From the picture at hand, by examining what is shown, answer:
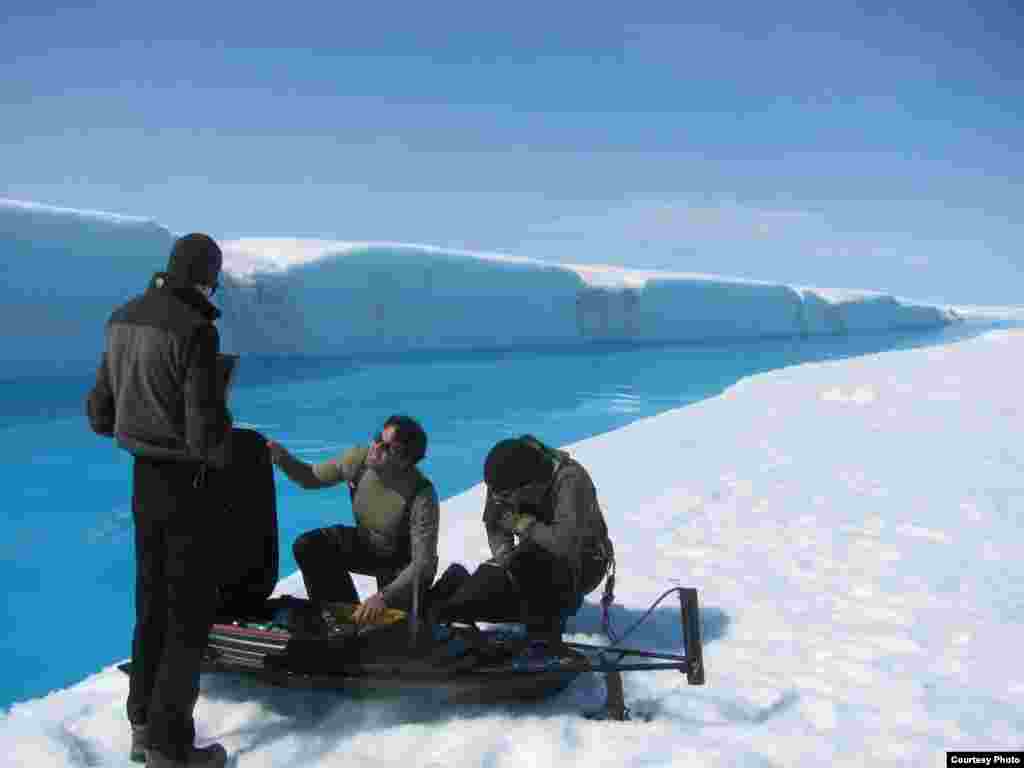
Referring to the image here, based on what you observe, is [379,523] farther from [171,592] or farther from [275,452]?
[171,592]

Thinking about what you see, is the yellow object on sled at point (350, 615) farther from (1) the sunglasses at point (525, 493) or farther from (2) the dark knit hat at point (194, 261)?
(2) the dark knit hat at point (194, 261)

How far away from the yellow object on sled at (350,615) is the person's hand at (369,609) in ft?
0.05

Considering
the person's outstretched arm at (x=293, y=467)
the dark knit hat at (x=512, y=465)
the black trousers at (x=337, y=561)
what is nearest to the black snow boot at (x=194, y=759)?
the black trousers at (x=337, y=561)

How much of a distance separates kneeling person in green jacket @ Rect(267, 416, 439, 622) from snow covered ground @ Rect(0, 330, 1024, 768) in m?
0.45

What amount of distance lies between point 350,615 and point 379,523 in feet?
1.21

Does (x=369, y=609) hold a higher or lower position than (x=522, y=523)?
lower

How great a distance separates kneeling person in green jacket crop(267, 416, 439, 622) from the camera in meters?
3.05

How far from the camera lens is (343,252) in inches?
1692

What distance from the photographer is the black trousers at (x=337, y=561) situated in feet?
10.6

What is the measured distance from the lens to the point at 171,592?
2348 mm

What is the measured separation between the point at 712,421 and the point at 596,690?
31.8 feet

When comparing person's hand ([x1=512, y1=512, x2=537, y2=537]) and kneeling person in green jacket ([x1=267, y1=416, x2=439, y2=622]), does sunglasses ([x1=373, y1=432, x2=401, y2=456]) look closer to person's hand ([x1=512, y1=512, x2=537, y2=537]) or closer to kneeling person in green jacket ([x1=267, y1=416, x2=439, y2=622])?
kneeling person in green jacket ([x1=267, y1=416, x2=439, y2=622])

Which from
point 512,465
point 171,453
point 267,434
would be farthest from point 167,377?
point 267,434

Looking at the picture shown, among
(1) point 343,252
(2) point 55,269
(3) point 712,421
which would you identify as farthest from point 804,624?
(1) point 343,252
